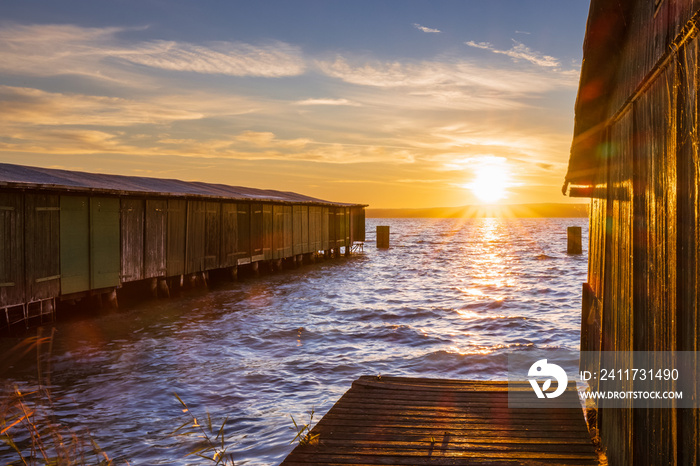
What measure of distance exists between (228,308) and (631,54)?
15789 millimetres

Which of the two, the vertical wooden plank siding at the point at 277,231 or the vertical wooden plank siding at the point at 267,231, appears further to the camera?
the vertical wooden plank siding at the point at 277,231

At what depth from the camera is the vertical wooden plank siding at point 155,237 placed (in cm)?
1809

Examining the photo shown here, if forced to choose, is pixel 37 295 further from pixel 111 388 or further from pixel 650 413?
pixel 650 413

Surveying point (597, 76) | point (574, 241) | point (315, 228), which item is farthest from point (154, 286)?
point (574, 241)

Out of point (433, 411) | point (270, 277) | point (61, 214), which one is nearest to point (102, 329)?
point (61, 214)

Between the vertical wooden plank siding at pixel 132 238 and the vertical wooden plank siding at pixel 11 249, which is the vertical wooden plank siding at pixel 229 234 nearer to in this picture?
the vertical wooden plank siding at pixel 132 238

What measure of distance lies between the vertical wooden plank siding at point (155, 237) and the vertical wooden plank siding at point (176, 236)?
274mm

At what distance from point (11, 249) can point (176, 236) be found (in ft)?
23.4

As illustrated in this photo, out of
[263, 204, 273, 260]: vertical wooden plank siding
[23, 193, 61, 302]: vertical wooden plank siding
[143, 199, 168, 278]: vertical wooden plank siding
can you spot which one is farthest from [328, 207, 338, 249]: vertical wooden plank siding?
[23, 193, 61, 302]: vertical wooden plank siding

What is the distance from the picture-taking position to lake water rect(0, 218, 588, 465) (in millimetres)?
7645

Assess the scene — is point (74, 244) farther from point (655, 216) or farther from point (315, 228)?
point (315, 228)

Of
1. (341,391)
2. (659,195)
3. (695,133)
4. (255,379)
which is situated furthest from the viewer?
(255,379)

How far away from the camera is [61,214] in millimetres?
14344

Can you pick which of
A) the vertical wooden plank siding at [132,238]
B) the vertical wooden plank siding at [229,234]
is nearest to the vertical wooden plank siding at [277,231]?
the vertical wooden plank siding at [229,234]
